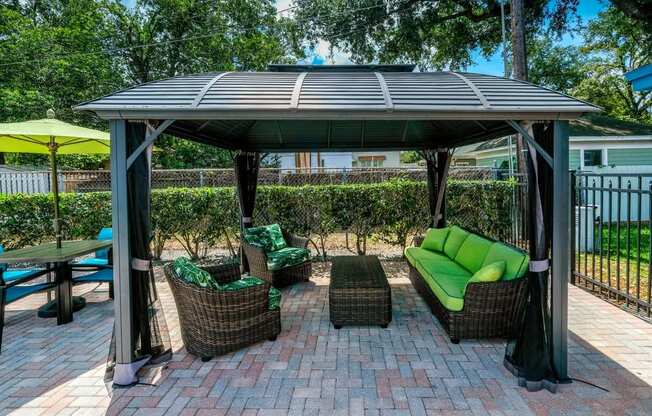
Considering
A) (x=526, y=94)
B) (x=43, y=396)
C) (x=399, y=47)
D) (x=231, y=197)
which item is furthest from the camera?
(x=399, y=47)

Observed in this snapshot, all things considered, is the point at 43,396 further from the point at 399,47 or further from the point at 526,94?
the point at 399,47

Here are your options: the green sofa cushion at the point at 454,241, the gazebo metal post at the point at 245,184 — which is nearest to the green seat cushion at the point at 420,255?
the green sofa cushion at the point at 454,241

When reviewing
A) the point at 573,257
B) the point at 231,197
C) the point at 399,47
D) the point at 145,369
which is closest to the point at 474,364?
the point at 145,369

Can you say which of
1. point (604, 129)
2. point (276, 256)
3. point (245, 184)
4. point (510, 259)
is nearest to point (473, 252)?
point (510, 259)

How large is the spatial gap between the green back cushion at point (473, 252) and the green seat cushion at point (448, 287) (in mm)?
202

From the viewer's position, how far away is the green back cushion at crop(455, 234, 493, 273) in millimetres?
4496

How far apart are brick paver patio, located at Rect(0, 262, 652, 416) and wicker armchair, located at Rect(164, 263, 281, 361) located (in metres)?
0.14

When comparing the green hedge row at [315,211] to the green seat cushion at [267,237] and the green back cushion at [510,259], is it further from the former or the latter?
the green back cushion at [510,259]

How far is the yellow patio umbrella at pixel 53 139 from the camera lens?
4164 millimetres

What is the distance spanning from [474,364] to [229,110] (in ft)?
10.5

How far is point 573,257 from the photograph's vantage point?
568cm

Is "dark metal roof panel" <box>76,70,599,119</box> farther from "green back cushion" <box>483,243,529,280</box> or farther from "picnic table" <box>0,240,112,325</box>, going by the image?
"picnic table" <box>0,240,112,325</box>

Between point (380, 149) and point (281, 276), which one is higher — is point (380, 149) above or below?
above

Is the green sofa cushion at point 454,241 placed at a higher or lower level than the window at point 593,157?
lower
